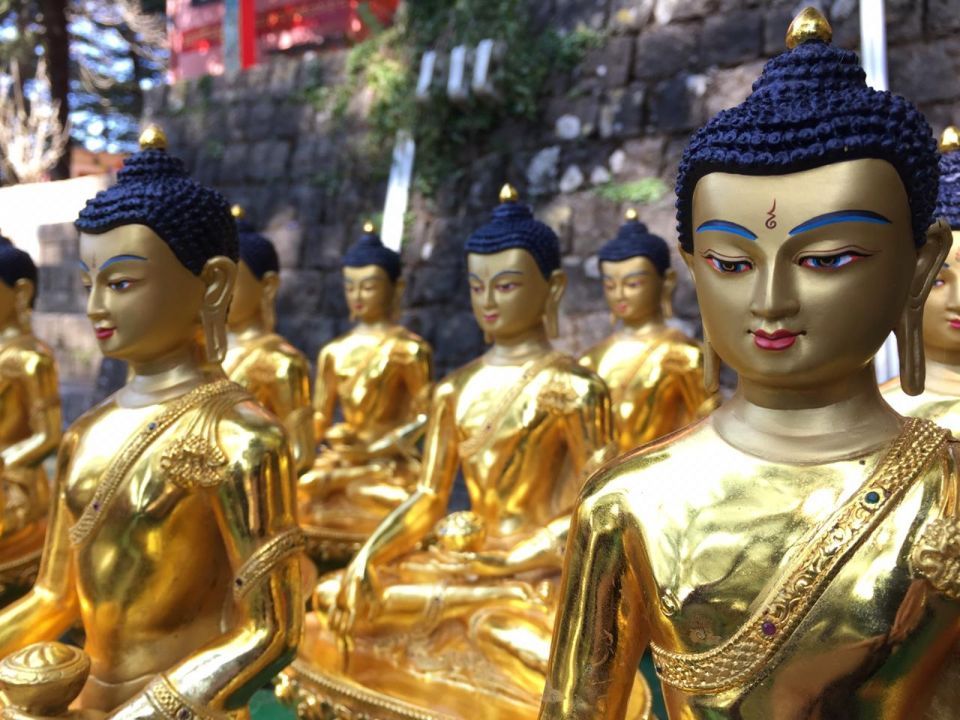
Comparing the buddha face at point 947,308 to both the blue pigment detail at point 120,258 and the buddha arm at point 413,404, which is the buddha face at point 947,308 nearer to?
the blue pigment detail at point 120,258

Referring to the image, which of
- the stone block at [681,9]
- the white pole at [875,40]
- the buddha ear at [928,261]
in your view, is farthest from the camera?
the stone block at [681,9]

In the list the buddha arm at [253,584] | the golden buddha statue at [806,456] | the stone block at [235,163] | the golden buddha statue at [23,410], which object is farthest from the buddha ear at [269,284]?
the stone block at [235,163]

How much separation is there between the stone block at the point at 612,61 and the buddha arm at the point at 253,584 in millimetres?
4869

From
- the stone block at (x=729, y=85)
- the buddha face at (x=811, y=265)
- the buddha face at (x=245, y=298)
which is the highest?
the stone block at (x=729, y=85)

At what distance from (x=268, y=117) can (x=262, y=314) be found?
173 inches

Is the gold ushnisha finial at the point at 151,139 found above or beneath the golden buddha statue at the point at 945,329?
above

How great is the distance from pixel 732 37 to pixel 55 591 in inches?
200

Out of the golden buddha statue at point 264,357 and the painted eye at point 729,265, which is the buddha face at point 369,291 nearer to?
the golden buddha statue at point 264,357

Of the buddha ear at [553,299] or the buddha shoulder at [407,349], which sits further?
the buddha shoulder at [407,349]

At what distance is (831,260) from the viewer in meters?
1.27

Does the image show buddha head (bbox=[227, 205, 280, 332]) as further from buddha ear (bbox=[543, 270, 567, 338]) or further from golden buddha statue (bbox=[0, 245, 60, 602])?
buddha ear (bbox=[543, 270, 567, 338])

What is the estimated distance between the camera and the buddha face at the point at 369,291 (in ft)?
15.2

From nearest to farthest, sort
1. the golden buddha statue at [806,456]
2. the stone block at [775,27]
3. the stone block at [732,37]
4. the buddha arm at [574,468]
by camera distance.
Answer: the golden buddha statue at [806,456]
the buddha arm at [574,468]
the stone block at [775,27]
the stone block at [732,37]

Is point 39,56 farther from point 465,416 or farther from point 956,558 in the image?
point 956,558
